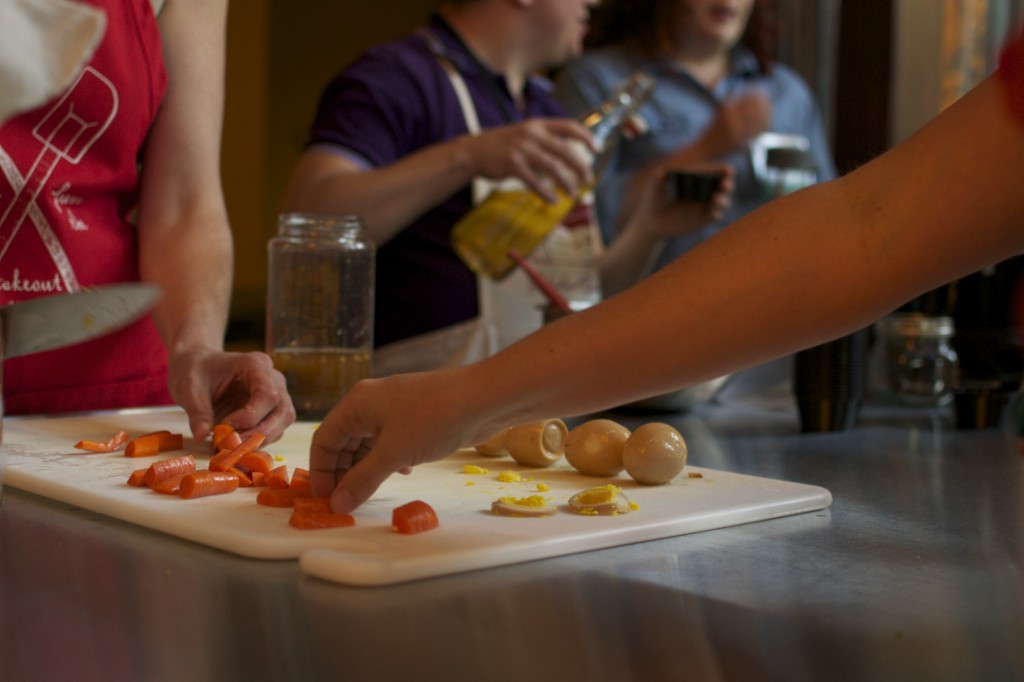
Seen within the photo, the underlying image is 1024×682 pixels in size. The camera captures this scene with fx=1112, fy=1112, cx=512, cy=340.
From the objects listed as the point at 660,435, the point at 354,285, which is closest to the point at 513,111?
the point at 354,285

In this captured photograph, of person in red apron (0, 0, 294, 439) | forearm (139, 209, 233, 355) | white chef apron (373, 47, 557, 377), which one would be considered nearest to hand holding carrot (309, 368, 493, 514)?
person in red apron (0, 0, 294, 439)

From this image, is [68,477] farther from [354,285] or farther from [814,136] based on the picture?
[814,136]

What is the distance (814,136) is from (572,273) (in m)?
1.11

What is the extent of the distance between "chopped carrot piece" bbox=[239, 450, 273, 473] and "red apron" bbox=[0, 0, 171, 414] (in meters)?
0.44

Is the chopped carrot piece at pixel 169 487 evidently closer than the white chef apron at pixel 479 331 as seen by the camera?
Yes

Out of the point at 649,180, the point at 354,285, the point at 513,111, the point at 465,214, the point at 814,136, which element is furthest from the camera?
the point at 814,136

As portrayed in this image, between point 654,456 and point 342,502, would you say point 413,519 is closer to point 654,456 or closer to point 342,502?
point 342,502

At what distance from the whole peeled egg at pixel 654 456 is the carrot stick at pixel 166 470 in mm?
400

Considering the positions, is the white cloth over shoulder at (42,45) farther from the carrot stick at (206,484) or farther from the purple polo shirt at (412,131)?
the purple polo shirt at (412,131)

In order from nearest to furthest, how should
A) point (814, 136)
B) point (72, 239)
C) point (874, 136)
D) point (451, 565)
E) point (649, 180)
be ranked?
1. point (451, 565)
2. point (72, 239)
3. point (649, 180)
4. point (814, 136)
5. point (874, 136)

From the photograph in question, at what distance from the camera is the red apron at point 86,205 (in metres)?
1.27

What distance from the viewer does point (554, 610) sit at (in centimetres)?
68

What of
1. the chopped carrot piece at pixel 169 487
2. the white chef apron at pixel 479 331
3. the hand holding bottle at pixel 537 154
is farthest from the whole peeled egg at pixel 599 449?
the white chef apron at pixel 479 331

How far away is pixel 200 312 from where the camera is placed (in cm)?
136
